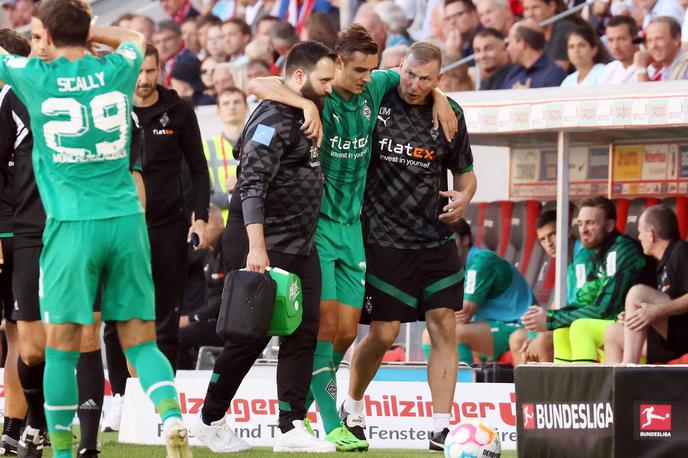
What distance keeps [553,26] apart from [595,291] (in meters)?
4.15

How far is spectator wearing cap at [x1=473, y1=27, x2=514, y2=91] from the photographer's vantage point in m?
13.5

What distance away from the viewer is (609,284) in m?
10.1

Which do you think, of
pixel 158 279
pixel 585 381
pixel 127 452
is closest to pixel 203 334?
pixel 158 279

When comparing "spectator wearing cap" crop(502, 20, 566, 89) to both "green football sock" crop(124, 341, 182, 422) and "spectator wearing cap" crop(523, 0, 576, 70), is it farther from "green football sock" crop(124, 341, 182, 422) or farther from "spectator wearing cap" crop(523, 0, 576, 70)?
"green football sock" crop(124, 341, 182, 422)

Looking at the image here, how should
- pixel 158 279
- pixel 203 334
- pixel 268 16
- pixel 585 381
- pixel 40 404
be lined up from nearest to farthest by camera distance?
pixel 585 381, pixel 40 404, pixel 158 279, pixel 203 334, pixel 268 16

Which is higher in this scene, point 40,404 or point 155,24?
point 155,24

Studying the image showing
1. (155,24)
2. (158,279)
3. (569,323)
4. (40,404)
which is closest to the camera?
(40,404)

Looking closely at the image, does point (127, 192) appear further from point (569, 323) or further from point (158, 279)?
point (569, 323)

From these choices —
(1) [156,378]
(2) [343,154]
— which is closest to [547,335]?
(2) [343,154]

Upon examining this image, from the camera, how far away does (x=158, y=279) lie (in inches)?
348

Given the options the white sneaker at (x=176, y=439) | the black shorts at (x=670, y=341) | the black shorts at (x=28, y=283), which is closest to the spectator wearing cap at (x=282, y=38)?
the black shorts at (x=670, y=341)

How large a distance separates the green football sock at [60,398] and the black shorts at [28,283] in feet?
3.14

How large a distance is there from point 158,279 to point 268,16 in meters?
8.24

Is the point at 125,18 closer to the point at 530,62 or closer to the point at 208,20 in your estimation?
the point at 208,20
